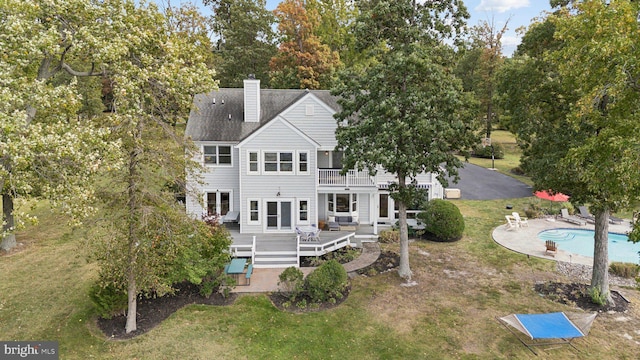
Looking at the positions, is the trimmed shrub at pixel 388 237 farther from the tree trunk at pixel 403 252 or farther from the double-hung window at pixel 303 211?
the double-hung window at pixel 303 211

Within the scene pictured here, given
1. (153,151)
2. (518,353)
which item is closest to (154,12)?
(153,151)

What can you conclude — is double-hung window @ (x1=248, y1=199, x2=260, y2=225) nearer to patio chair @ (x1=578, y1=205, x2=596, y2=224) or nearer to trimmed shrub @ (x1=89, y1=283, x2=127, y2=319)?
trimmed shrub @ (x1=89, y1=283, x2=127, y2=319)

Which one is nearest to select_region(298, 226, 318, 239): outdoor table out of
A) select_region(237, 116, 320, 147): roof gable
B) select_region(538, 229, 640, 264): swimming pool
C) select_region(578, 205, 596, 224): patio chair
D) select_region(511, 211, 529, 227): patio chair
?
select_region(237, 116, 320, 147): roof gable

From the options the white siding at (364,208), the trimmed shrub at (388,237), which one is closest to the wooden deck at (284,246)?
the trimmed shrub at (388,237)

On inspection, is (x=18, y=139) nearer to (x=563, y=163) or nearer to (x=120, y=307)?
(x=120, y=307)

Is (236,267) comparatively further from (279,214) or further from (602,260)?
(602,260)

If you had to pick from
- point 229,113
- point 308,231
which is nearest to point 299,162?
point 308,231
